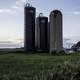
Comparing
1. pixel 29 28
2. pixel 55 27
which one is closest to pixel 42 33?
pixel 29 28

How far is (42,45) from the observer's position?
82750 mm

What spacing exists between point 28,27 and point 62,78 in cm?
7821

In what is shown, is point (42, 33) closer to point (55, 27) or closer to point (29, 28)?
point (29, 28)

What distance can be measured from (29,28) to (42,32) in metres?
6.20

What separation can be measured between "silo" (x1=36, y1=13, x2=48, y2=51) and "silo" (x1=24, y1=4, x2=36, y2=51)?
2644 mm

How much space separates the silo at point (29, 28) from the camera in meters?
81.4

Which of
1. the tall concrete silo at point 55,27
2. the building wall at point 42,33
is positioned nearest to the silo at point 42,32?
the building wall at point 42,33

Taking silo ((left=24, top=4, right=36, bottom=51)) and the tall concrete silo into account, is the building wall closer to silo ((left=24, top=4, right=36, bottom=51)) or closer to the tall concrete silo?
silo ((left=24, top=4, right=36, bottom=51))

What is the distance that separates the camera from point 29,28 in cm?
8431

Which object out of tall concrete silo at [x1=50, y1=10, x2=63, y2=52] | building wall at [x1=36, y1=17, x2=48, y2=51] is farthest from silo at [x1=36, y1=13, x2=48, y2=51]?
tall concrete silo at [x1=50, y1=10, x2=63, y2=52]

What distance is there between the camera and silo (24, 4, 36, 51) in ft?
267

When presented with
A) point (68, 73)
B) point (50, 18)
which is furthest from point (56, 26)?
point (68, 73)

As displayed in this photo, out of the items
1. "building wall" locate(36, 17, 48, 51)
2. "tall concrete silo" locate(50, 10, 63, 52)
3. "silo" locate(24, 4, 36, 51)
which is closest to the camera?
"tall concrete silo" locate(50, 10, 63, 52)

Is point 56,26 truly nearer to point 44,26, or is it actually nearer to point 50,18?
point 50,18
